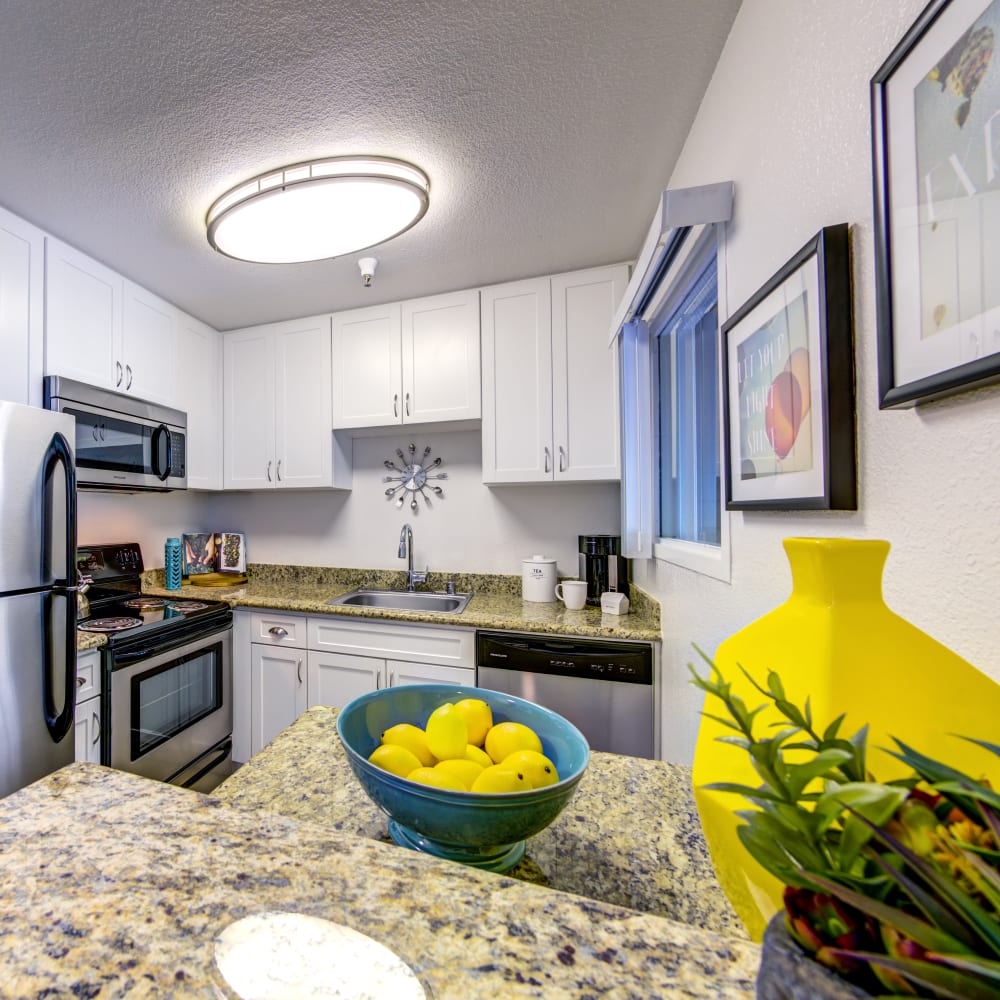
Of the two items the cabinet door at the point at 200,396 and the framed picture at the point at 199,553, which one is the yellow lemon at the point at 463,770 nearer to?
the cabinet door at the point at 200,396

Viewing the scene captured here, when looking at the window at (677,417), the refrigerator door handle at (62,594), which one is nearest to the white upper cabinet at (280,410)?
the refrigerator door handle at (62,594)

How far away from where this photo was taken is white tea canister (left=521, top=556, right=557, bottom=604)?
7.65 feet

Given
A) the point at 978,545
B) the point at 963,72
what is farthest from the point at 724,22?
the point at 978,545

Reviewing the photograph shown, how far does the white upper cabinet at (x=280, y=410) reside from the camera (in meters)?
2.64

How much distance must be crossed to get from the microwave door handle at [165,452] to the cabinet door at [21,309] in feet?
1.69

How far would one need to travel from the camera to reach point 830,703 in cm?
35

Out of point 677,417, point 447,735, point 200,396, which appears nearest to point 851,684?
point 447,735

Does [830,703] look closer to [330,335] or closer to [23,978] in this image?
[23,978]

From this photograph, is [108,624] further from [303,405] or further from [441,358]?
[441,358]

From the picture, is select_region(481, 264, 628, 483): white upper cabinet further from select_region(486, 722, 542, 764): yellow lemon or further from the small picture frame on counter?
the small picture frame on counter

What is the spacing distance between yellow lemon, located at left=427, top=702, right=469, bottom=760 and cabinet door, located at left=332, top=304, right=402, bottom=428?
206cm

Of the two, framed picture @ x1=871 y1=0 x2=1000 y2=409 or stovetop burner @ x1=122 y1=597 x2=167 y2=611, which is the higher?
framed picture @ x1=871 y1=0 x2=1000 y2=409

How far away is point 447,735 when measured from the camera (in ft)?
1.90

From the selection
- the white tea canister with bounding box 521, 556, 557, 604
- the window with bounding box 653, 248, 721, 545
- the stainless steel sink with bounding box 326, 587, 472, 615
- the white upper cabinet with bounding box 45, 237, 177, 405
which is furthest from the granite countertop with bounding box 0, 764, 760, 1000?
the white upper cabinet with bounding box 45, 237, 177, 405
